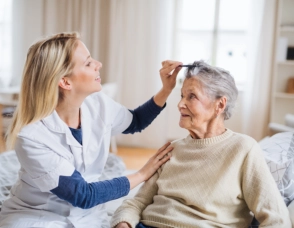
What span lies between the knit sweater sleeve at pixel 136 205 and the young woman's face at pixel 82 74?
17.1 inches

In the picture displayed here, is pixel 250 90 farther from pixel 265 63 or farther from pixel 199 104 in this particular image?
pixel 199 104

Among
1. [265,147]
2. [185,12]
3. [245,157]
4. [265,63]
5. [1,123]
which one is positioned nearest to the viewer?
[245,157]

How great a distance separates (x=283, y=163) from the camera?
1.64 metres

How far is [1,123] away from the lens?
4.20 meters

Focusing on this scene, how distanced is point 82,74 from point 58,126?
224mm

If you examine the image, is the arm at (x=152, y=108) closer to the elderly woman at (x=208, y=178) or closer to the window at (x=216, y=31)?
the elderly woman at (x=208, y=178)

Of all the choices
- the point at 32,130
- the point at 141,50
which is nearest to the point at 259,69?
the point at 141,50

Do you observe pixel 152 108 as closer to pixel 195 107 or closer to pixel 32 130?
pixel 195 107

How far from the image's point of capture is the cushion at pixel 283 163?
62.3 inches

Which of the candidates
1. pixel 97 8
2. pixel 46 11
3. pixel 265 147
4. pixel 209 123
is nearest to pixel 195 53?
pixel 97 8

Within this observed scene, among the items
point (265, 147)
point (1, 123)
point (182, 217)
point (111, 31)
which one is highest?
point (111, 31)

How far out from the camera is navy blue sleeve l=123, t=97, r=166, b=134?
194 cm

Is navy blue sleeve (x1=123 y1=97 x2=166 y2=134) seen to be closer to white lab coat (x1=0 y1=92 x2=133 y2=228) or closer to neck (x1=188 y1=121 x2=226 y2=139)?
white lab coat (x1=0 y1=92 x2=133 y2=228)

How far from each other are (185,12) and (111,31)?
3.05 feet
